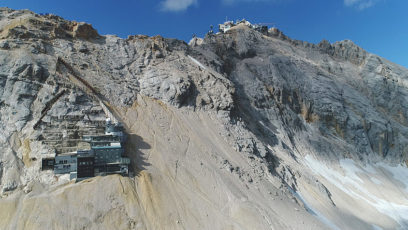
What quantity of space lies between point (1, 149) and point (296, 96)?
53.9m

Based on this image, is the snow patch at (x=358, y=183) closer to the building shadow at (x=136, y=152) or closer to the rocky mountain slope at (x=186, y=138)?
the rocky mountain slope at (x=186, y=138)

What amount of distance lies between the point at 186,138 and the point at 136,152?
7034 millimetres

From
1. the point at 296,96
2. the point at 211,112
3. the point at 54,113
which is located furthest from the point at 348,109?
the point at 54,113

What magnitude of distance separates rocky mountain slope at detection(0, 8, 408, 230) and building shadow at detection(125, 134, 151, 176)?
0.52ft

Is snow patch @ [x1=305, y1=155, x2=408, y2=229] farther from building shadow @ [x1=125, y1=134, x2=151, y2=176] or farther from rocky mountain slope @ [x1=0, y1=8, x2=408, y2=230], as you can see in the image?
building shadow @ [x1=125, y1=134, x2=151, y2=176]

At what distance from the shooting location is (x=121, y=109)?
125ft

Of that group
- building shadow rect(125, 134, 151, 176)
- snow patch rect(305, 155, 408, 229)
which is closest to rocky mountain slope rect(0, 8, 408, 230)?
building shadow rect(125, 134, 151, 176)

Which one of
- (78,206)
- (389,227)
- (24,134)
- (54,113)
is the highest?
(54,113)

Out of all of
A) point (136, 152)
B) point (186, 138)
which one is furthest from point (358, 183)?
point (136, 152)

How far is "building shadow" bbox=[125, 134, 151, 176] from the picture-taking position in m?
31.6

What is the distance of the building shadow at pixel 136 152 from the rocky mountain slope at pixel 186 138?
0.52 feet

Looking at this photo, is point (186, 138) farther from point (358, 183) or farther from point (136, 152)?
point (358, 183)

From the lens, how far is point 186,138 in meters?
37.9

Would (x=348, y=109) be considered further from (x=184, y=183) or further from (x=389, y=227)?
(x=184, y=183)
